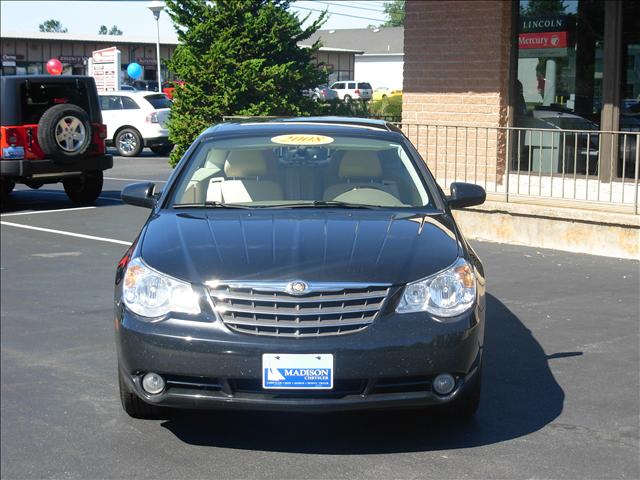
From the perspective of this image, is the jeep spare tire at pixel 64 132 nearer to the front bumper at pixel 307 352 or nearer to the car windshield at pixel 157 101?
the front bumper at pixel 307 352

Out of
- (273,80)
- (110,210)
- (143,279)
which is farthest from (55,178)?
(143,279)

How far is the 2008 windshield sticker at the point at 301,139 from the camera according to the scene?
246 inches

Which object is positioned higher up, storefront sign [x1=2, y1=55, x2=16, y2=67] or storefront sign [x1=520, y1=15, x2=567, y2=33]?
storefront sign [x1=2, y1=55, x2=16, y2=67]

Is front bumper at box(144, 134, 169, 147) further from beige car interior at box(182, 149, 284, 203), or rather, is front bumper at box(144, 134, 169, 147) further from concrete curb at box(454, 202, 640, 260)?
beige car interior at box(182, 149, 284, 203)

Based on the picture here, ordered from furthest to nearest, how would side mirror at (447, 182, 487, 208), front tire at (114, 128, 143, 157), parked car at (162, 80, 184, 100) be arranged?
front tire at (114, 128, 143, 157)
parked car at (162, 80, 184, 100)
side mirror at (447, 182, 487, 208)

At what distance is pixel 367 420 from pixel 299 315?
40.1 inches

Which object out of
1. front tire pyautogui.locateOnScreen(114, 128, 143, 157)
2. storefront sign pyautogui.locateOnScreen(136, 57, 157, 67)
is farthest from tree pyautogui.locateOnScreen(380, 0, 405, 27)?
storefront sign pyautogui.locateOnScreen(136, 57, 157, 67)

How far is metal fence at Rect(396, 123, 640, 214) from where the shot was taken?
11.3 m

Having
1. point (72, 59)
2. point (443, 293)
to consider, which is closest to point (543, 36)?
point (443, 293)

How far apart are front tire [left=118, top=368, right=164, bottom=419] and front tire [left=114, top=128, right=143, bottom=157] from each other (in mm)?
21987

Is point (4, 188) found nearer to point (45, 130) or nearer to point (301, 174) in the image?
point (45, 130)

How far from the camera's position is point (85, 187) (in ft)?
53.6

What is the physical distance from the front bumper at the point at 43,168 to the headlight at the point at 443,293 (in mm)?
11299

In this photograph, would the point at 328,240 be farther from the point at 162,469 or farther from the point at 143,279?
the point at 162,469
